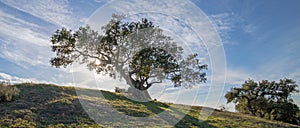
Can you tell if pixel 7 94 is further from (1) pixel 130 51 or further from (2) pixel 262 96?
(2) pixel 262 96

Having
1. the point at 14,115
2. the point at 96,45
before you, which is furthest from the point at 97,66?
the point at 14,115

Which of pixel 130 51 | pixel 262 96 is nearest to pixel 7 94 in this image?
pixel 130 51

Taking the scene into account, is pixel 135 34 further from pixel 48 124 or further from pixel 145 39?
pixel 48 124

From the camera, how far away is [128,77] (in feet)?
102

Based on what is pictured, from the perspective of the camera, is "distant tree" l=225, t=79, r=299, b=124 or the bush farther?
"distant tree" l=225, t=79, r=299, b=124

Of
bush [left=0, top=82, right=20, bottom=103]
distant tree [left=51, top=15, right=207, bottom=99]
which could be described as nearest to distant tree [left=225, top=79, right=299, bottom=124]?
distant tree [left=51, top=15, right=207, bottom=99]

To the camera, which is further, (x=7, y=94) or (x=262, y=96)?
(x=262, y=96)

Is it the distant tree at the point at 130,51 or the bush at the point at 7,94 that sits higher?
the distant tree at the point at 130,51

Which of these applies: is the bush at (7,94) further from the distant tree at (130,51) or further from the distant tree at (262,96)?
the distant tree at (262,96)

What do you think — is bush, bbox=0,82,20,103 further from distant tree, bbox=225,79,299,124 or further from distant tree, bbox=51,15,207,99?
distant tree, bbox=225,79,299,124

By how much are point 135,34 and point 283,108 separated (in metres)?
25.3

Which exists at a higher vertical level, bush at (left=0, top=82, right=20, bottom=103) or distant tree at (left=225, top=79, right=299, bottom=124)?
distant tree at (left=225, top=79, right=299, bottom=124)

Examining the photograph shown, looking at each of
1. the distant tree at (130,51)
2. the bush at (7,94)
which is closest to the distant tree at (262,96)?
the distant tree at (130,51)

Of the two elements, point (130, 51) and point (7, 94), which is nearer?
point (7, 94)
